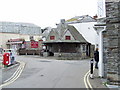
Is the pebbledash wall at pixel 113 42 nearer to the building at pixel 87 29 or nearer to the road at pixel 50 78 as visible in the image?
the road at pixel 50 78

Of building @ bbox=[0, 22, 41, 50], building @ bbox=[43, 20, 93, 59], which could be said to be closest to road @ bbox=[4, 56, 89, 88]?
building @ bbox=[43, 20, 93, 59]

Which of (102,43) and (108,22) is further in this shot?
(102,43)

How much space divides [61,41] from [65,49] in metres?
1.78

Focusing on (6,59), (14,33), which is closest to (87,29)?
(6,59)

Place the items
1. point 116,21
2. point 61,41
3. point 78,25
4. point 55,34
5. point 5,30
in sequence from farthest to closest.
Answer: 1. point 5,30
2. point 78,25
3. point 55,34
4. point 61,41
5. point 116,21

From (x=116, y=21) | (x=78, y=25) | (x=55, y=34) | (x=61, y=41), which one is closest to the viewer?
(x=116, y=21)

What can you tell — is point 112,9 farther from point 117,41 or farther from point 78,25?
point 78,25

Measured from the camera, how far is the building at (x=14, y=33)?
2082 inches

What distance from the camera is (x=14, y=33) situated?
56.8 m

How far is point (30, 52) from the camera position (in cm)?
4134

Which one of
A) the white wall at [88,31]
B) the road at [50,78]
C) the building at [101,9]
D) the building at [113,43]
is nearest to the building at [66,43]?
the white wall at [88,31]

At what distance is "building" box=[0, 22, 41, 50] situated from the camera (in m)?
52.9

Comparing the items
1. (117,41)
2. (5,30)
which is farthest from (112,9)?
(5,30)

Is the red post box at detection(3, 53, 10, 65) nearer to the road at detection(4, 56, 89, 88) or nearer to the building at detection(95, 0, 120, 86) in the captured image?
the road at detection(4, 56, 89, 88)
